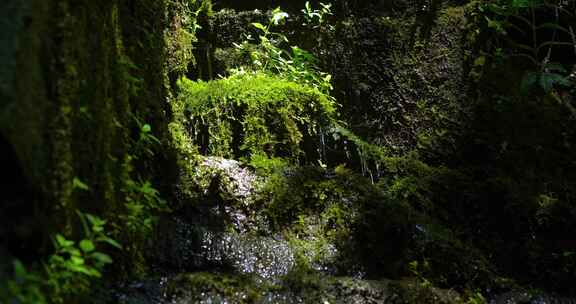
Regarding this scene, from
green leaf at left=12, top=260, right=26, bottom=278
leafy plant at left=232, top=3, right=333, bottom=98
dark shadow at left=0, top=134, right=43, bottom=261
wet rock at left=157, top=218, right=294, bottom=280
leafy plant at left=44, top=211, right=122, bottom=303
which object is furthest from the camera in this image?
leafy plant at left=232, top=3, right=333, bottom=98

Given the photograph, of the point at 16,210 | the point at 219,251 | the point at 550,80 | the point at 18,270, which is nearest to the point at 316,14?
the point at 550,80

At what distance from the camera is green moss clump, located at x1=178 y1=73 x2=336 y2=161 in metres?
4.91

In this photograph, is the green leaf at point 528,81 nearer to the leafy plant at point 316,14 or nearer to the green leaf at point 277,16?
the leafy plant at point 316,14

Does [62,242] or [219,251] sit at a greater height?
[62,242]

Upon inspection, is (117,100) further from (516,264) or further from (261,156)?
(516,264)

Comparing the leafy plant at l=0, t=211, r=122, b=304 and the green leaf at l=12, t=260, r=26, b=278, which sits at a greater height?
the green leaf at l=12, t=260, r=26, b=278

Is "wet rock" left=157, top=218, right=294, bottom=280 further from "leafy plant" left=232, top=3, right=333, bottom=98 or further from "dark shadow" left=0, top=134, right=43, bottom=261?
"leafy plant" left=232, top=3, right=333, bottom=98

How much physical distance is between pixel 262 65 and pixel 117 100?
3144 millimetres

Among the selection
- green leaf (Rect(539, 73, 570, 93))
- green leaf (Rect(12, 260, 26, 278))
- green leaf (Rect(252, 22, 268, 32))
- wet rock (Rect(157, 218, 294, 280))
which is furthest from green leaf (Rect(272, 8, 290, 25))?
green leaf (Rect(12, 260, 26, 278))

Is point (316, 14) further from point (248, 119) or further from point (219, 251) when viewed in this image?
point (219, 251)

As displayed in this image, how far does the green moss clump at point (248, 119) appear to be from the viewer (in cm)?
491

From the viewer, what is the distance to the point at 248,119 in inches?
195

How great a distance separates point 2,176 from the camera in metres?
1.95

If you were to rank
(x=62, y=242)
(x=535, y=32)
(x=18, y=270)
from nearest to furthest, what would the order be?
(x=18, y=270) < (x=62, y=242) < (x=535, y=32)
